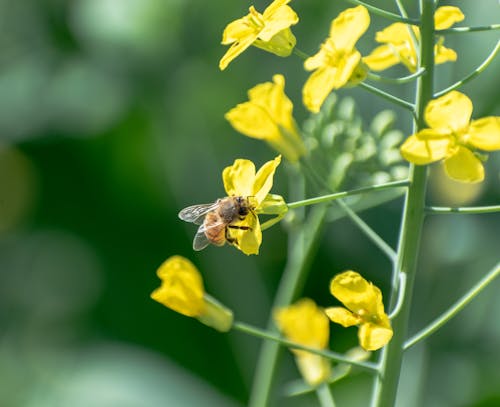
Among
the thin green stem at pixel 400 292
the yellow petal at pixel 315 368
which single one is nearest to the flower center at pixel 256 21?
the thin green stem at pixel 400 292

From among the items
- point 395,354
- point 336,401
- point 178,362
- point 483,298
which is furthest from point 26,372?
point 395,354

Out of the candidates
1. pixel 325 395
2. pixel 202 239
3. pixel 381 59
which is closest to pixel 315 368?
pixel 325 395

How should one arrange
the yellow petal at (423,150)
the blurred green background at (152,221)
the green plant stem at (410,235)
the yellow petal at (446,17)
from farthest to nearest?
the blurred green background at (152,221) < the yellow petal at (446,17) < the green plant stem at (410,235) < the yellow petal at (423,150)

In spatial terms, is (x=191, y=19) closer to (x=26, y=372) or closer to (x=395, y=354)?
(x=26, y=372)

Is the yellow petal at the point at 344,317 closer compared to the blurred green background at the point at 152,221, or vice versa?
the yellow petal at the point at 344,317

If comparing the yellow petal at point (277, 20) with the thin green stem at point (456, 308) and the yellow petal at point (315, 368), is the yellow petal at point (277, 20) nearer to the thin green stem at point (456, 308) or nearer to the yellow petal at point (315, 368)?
the thin green stem at point (456, 308)

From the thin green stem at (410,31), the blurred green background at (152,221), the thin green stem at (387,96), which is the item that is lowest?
the thin green stem at (387,96)

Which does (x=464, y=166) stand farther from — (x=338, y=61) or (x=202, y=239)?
(x=202, y=239)
